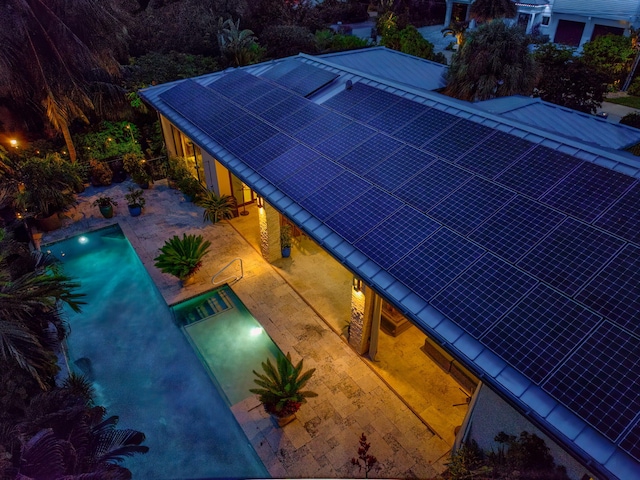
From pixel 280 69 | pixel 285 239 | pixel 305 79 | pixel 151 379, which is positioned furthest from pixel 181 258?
pixel 280 69

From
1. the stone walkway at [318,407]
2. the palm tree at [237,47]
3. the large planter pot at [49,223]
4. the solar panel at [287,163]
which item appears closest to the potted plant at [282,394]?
the stone walkway at [318,407]

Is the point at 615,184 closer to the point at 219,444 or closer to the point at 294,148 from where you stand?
the point at 294,148

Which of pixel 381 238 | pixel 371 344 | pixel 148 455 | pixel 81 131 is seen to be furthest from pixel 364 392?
pixel 81 131

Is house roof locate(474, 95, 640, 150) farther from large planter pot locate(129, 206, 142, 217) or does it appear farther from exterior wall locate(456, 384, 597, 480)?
large planter pot locate(129, 206, 142, 217)

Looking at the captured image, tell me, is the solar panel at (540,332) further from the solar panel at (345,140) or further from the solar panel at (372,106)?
the solar panel at (372,106)

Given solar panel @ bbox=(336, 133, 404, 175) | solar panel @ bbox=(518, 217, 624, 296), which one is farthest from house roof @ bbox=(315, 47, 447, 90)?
solar panel @ bbox=(518, 217, 624, 296)

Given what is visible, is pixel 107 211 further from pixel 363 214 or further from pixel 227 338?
pixel 363 214

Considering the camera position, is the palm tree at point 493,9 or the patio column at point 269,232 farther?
the palm tree at point 493,9

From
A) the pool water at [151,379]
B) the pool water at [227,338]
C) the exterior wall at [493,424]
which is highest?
the exterior wall at [493,424]
